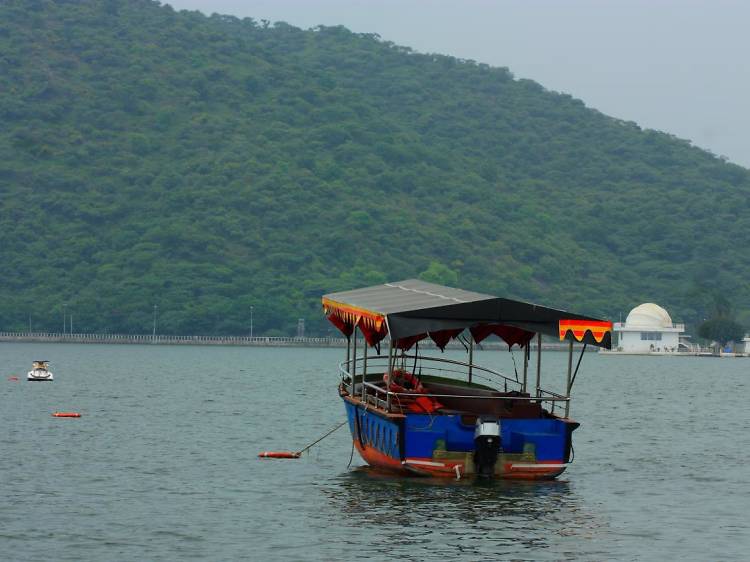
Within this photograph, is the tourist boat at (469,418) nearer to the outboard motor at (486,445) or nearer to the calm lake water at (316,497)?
the outboard motor at (486,445)

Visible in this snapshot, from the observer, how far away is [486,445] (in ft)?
117

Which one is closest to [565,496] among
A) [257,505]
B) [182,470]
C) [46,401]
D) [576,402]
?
[257,505]

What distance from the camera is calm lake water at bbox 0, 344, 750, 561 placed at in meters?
29.4

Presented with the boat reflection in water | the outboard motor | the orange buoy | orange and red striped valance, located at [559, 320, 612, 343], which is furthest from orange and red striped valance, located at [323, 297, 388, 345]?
the orange buoy

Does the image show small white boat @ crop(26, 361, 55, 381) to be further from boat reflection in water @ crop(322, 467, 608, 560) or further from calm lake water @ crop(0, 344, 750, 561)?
boat reflection in water @ crop(322, 467, 608, 560)

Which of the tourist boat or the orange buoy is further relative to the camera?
the orange buoy

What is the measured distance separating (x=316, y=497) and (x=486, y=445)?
4469 millimetres

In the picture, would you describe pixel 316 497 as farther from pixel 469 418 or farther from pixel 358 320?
pixel 358 320

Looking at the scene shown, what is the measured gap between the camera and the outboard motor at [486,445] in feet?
116

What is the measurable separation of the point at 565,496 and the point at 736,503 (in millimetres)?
4514

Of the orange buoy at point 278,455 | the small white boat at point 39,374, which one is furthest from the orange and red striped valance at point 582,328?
the small white boat at point 39,374

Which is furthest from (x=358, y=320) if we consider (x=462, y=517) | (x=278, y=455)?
(x=462, y=517)

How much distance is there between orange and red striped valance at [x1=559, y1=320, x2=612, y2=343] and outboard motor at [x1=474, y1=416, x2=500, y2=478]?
8.95ft

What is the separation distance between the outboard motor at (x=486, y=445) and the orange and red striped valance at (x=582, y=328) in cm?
273
